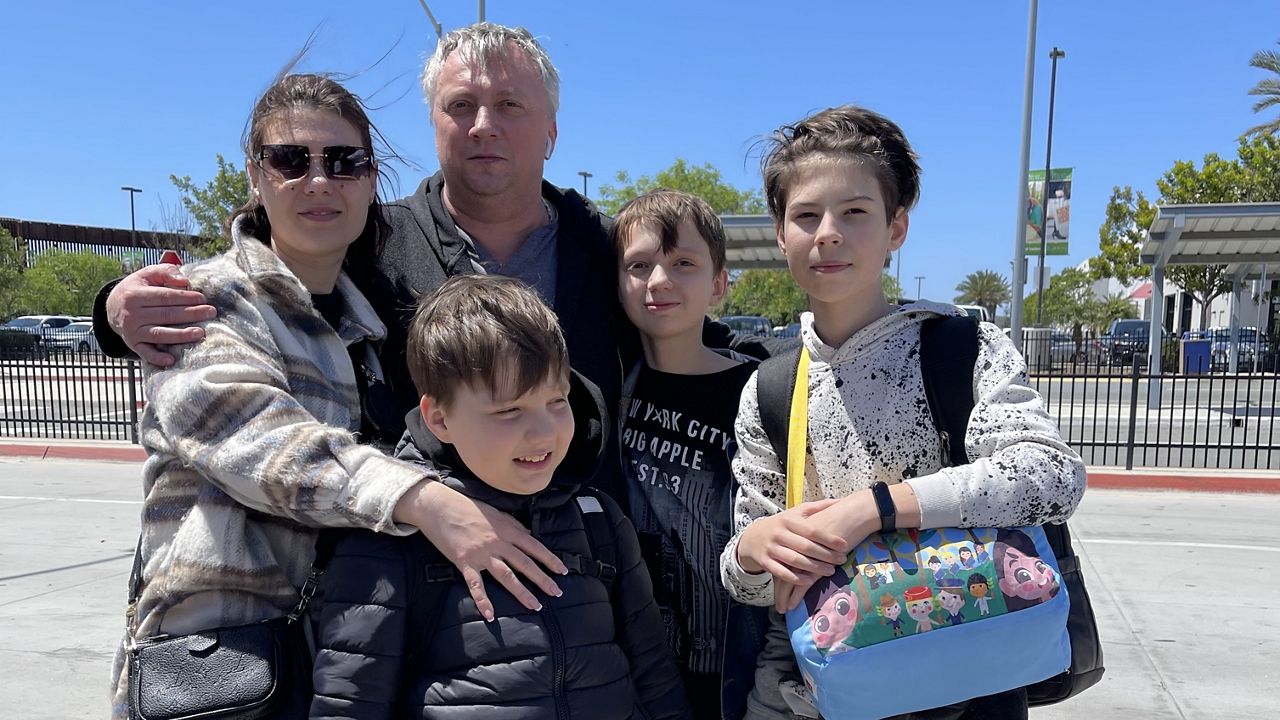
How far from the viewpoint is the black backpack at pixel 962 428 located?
1.69 metres

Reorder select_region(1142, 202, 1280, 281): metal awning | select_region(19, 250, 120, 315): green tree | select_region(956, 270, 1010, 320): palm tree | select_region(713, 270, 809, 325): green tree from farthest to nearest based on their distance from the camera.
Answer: select_region(956, 270, 1010, 320): palm tree → select_region(713, 270, 809, 325): green tree → select_region(19, 250, 120, 315): green tree → select_region(1142, 202, 1280, 281): metal awning

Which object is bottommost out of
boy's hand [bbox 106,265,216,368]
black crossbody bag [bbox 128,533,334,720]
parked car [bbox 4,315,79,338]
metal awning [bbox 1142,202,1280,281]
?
parked car [bbox 4,315,79,338]

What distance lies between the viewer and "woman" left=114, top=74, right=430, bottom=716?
153 centimetres

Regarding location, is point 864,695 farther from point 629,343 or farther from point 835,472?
point 629,343

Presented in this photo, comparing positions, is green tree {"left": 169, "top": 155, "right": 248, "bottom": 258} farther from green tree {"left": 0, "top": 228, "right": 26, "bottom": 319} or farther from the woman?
the woman

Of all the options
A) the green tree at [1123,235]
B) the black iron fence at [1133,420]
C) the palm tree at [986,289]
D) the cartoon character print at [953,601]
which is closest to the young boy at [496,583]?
the cartoon character print at [953,601]

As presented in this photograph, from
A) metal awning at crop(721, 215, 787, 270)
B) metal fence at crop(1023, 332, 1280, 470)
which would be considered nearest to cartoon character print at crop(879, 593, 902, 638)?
metal fence at crop(1023, 332, 1280, 470)

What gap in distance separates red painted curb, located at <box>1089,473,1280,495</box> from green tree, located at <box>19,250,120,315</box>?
146 ft

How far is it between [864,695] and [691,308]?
1102 millimetres

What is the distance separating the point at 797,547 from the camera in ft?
5.50

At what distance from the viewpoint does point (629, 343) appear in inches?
96.7

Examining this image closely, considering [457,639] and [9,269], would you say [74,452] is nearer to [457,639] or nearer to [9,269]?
[457,639]

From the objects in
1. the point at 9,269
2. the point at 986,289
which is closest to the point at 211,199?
the point at 9,269

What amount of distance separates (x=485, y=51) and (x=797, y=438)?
1396 mm
